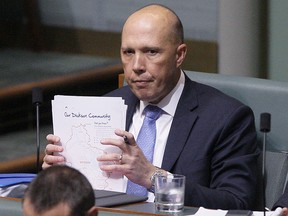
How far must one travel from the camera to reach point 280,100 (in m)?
4.03

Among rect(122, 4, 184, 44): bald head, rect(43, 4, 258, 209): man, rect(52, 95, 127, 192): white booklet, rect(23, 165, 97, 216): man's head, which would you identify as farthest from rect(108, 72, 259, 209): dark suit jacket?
rect(23, 165, 97, 216): man's head

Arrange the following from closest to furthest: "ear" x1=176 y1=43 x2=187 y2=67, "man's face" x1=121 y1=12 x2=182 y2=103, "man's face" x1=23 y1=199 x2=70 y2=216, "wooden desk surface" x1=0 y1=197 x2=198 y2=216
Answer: "man's face" x1=23 y1=199 x2=70 y2=216 < "wooden desk surface" x1=0 y1=197 x2=198 y2=216 < "man's face" x1=121 y1=12 x2=182 y2=103 < "ear" x1=176 y1=43 x2=187 y2=67

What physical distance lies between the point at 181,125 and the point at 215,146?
154 mm

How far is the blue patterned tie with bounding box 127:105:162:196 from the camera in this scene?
3908 mm

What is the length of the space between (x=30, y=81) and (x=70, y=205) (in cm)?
383

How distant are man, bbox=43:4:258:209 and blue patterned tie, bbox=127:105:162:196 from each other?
20 millimetres

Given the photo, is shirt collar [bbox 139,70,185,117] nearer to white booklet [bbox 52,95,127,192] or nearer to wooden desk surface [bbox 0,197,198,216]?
white booklet [bbox 52,95,127,192]

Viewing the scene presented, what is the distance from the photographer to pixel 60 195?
2359 millimetres

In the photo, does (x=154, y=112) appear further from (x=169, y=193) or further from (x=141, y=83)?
(x=169, y=193)

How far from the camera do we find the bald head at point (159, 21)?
3.99 metres

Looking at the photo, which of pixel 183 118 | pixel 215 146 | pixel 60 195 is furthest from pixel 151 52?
pixel 60 195

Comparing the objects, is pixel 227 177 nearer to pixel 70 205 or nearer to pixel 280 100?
pixel 280 100

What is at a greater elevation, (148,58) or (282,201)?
(148,58)

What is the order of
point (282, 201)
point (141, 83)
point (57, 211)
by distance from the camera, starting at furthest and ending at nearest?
point (141, 83) → point (282, 201) → point (57, 211)
